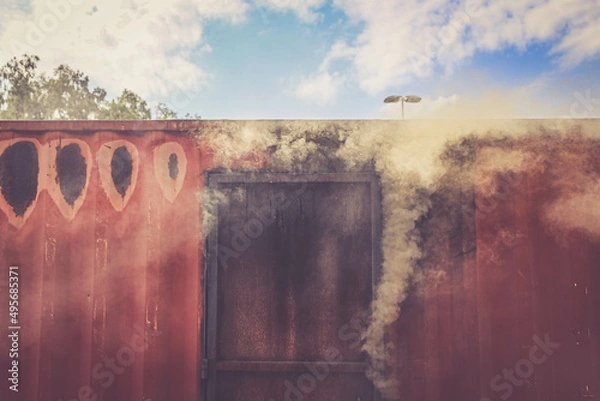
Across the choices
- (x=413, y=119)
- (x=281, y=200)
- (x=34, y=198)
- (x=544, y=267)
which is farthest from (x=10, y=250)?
(x=544, y=267)

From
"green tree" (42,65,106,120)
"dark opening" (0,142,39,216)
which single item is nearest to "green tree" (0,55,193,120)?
"green tree" (42,65,106,120)

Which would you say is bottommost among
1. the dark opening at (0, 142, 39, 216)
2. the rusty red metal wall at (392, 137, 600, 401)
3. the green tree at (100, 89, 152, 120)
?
the rusty red metal wall at (392, 137, 600, 401)

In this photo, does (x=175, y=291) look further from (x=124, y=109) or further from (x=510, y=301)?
(x=124, y=109)

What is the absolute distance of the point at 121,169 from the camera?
312cm

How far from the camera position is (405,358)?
9.78 feet

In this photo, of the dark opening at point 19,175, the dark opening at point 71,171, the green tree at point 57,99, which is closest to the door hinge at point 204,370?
the dark opening at point 71,171

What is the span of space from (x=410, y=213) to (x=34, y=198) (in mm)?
3265

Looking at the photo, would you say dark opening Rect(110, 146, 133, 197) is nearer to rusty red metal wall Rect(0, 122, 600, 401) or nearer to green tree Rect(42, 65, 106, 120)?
rusty red metal wall Rect(0, 122, 600, 401)

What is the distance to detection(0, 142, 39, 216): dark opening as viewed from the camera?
3104mm

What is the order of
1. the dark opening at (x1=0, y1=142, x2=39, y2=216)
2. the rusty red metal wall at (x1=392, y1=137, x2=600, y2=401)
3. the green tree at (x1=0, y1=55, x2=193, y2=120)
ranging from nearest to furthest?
the rusty red metal wall at (x1=392, y1=137, x2=600, y2=401) < the dark opening at (x1=0, y1=142, x2=39, y2=216) < the green tree at (x1=0, y1=55, x2=193, y2=120)

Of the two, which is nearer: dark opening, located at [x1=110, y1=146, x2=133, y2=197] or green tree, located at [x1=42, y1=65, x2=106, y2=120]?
dark opening, located at [x1=110, y1=146, x2=133, y2=197]

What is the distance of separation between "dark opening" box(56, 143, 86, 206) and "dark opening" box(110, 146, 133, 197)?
0.89ft

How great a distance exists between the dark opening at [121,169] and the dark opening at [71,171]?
0.89ft

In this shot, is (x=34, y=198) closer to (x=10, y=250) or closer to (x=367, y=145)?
(x=10, y=250)
